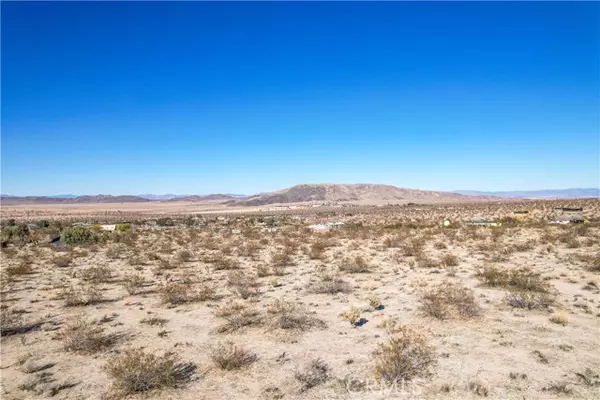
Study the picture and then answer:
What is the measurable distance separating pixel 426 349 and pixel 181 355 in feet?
14.6

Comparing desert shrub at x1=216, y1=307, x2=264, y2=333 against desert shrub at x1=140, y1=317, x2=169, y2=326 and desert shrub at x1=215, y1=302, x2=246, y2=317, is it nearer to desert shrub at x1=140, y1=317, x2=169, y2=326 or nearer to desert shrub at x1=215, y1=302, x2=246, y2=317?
desert shrub at x1=215, y1=302, x2=246, y2=317

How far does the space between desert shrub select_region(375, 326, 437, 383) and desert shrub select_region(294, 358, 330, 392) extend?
2.75ft

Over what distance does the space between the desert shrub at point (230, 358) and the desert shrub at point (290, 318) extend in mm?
1360

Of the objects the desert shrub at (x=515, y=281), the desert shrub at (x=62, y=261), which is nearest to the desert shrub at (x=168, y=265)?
the desert shrub at (x=62, y=261)

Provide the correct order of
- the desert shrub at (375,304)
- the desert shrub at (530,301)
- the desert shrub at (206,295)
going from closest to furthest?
the desert shrub at (530,301) → the desert shrub at (375,304) → the desert shrub at (206,295)

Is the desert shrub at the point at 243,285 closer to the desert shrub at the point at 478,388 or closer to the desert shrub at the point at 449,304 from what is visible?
the desert shrub at the point at 449,304

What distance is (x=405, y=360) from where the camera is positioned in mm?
5699

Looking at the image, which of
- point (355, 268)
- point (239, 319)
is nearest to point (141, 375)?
point (239, 319)

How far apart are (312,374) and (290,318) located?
2.35m

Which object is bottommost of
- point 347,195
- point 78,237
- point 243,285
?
point 243,285

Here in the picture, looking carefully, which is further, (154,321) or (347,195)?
(347,195)

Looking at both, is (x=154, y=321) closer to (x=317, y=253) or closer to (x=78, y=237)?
(x=317, y=253)

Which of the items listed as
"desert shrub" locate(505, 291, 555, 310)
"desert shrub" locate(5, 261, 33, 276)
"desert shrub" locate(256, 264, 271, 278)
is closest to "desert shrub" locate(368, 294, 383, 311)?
"desert shrub" locate(505, 291, 555, 310)

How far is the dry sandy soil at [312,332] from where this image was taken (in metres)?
5.44
